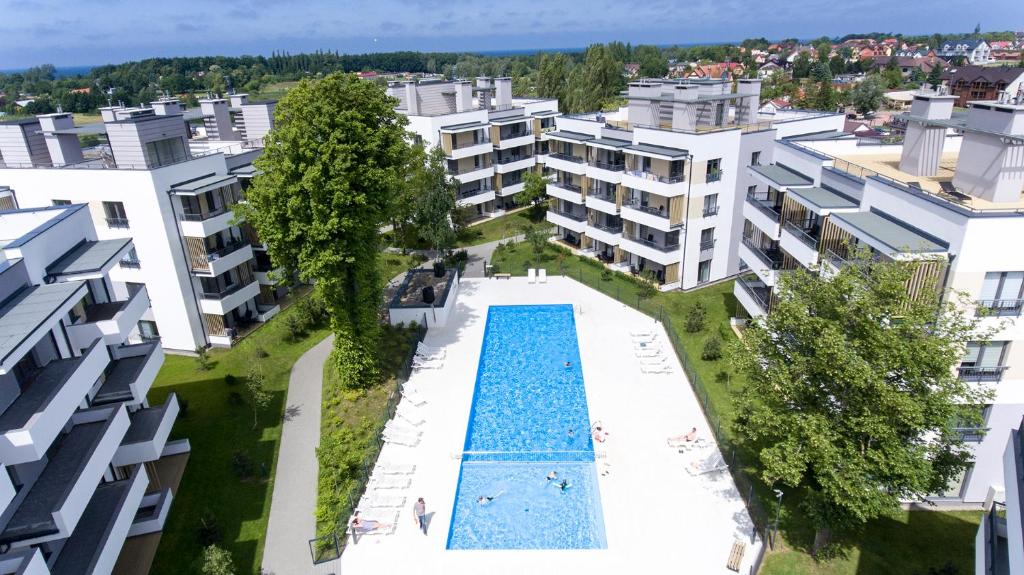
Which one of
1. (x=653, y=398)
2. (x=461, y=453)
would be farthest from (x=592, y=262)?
(x=461, y=453)

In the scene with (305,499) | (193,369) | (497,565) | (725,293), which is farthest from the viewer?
(725,293)

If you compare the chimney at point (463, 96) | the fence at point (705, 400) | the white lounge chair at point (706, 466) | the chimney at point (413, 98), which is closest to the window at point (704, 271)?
the fence at point (705, 400)

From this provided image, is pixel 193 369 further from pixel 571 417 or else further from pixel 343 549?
pixel 571 417

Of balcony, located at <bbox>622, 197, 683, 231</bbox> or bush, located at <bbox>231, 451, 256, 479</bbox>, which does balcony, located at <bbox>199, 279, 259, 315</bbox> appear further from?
balcony, located at <bbox>622, 197, 683, 231</bbox>

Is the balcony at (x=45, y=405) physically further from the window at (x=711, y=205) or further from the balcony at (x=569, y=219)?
the balcony at (x=569, y=219)

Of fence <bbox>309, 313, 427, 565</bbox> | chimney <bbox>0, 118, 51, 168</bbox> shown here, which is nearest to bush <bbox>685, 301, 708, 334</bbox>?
fence <bbox>309, 313, 427, 565</bbox>

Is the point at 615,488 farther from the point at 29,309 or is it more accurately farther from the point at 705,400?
the point at 29,309

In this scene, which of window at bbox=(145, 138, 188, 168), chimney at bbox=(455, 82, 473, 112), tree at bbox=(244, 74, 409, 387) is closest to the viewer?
tree at bbox=(244, 74, 409, 387)
